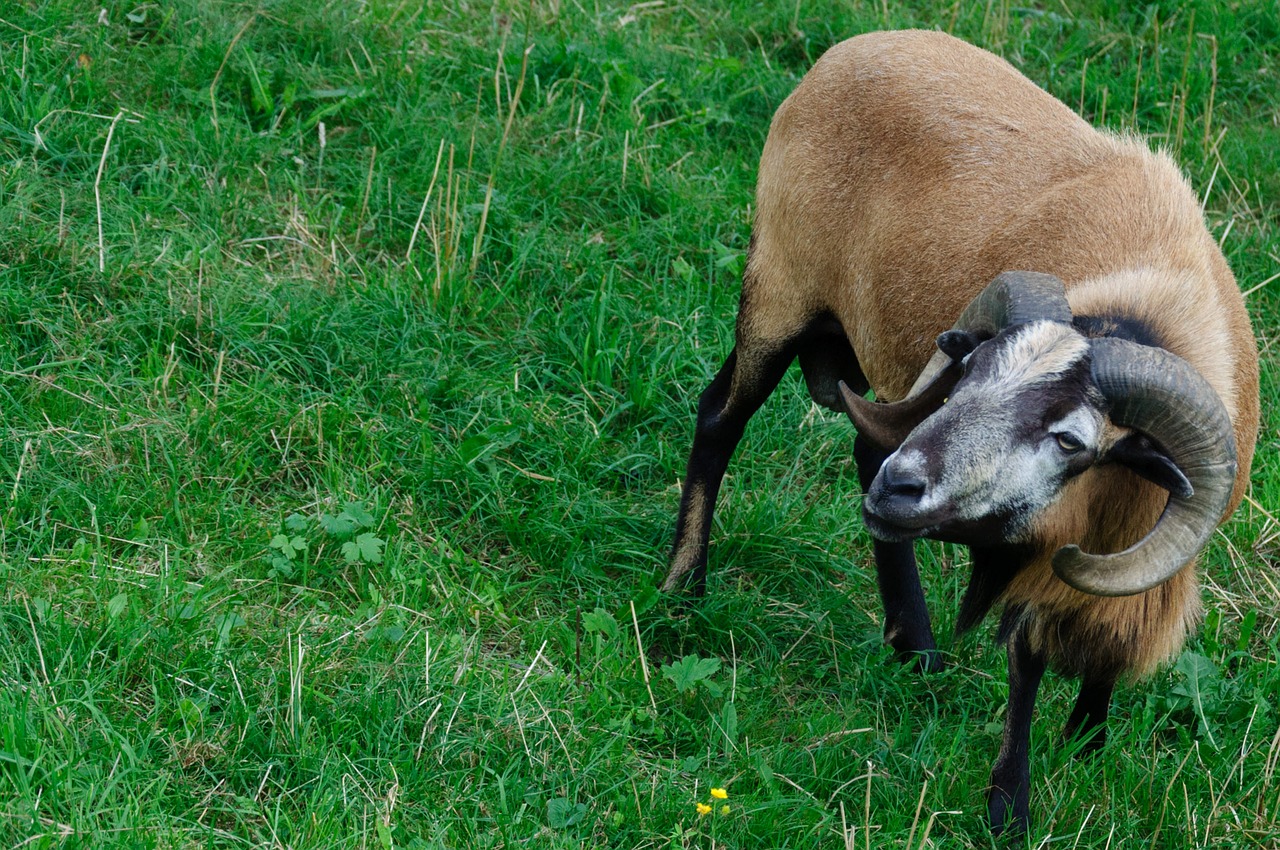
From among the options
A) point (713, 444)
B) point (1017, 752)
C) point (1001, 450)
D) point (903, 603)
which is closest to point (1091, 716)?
point (1017, 752)

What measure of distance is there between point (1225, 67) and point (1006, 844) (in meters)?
5.99

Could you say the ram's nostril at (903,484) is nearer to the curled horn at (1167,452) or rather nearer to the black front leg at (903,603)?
the curled horn at (1167,452)

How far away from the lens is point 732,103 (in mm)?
7758

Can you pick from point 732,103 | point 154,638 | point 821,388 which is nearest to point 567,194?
point 732,103

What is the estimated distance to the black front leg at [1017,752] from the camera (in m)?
4.17

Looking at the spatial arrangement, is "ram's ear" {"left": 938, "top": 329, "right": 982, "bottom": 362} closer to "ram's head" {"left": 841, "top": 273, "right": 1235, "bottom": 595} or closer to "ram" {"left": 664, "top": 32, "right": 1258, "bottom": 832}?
"ram" {"left": 664, "top": 32, "right": 1258, "bottom": 832}

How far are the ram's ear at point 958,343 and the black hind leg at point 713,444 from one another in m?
1.26

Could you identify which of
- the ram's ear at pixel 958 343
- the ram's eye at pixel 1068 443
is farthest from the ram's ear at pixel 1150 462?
the ram's ear at pixel 958 343

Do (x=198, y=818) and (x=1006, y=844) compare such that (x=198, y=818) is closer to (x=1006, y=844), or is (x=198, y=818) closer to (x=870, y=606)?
(x=1006, y=844)

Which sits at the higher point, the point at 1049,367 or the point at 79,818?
the point at 1049,367

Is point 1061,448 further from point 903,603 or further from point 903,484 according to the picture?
point 903,603

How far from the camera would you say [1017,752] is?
418cm

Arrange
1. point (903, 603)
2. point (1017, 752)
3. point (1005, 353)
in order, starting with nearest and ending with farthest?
point (1005, 353)
point (1017, 752)
point (903, 603)

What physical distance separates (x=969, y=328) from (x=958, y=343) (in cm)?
9
